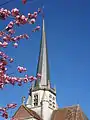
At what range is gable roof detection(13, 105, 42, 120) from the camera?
41.4 meters

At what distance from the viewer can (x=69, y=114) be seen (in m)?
44.4

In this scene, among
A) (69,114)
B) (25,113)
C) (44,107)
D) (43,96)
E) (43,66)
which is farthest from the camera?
(43,66)

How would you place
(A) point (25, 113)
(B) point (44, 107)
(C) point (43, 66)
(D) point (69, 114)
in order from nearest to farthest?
(A) point (25, 113) → (B) point (44, 107) → (D) point (69, 114) → (C) point (43, 66)

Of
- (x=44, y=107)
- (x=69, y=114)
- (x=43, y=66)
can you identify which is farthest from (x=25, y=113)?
(x=43, y=66)

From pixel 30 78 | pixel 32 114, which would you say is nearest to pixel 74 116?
pixel 32 114

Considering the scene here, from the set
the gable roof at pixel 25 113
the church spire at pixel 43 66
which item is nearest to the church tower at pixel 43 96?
the church spire at pixel 43 66

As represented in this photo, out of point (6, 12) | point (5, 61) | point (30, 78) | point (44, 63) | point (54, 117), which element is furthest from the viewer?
point (44, 63)

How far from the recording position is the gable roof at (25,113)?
41362 millimetres

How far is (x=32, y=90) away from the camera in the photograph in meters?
45.3

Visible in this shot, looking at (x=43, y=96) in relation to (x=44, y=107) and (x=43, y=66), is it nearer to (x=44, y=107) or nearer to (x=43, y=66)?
(x=44, y=107)

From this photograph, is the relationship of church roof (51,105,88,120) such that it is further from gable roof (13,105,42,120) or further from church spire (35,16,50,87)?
church spire (35,16,50,87)

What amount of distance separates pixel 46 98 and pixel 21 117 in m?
4.37

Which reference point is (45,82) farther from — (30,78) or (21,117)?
(30,78)

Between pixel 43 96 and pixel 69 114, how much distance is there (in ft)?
14.9
